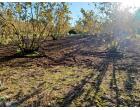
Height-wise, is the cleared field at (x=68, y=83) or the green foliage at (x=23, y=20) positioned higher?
the green foliage at (x=23, y=20)

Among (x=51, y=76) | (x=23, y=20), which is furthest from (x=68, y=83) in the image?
(x=23, y=20)

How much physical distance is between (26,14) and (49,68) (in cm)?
427

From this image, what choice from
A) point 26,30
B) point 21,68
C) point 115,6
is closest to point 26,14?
point 26,30

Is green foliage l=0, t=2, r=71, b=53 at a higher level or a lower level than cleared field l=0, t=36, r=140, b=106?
higher

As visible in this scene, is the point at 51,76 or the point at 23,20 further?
the point at 23,20

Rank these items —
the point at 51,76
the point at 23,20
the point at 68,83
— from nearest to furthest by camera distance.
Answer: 1. the point at 68,83
2. the point at 51,76
3. the point at 23,20

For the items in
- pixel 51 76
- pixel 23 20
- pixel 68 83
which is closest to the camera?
pixel 68 83

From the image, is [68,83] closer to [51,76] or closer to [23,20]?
[51,76]

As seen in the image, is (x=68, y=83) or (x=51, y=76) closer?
(x=68, y=83)

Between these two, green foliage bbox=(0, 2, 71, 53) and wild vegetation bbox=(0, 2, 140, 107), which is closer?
wild vegetation bbox=(0, 2, 140, 107)

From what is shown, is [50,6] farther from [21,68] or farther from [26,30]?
[21,68]

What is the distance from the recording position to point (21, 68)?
1159 centimetres

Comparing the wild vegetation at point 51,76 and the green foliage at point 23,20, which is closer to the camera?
the wild vegetation at point 51,76

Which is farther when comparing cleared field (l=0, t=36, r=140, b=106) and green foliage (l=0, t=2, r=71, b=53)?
green foliage (l=0, t=2, r=71, b=53)
